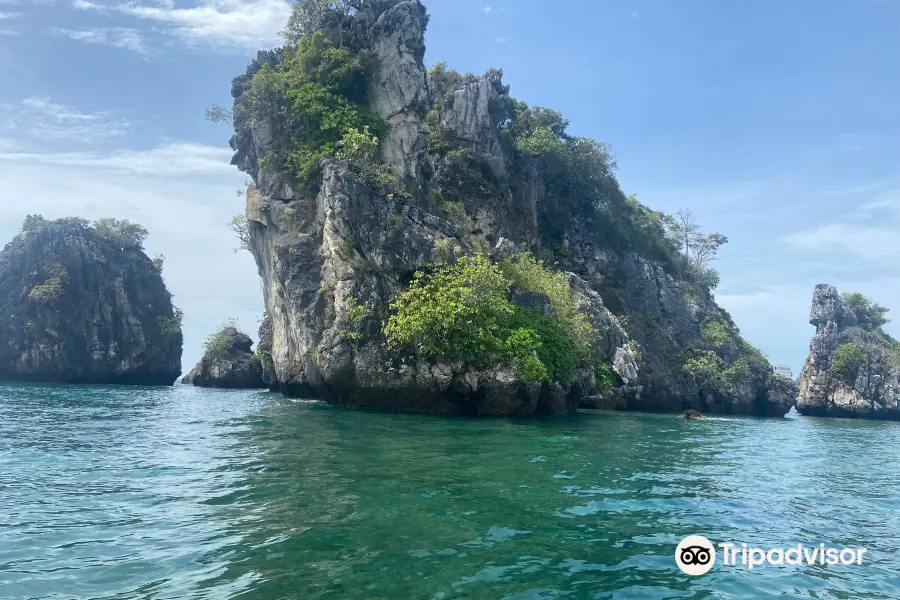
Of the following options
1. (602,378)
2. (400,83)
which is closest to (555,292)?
(602,378)

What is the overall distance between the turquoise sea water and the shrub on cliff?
10050mm

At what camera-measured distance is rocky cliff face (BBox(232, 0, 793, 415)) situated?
31969 mm

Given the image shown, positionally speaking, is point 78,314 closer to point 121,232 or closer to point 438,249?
point 121,232

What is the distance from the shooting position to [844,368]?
63125 mm

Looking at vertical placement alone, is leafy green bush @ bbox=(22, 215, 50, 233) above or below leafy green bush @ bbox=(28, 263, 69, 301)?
above

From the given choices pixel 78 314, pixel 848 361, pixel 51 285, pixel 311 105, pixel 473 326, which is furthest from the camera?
pixel 848 361

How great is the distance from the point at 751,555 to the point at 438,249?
1005 inches

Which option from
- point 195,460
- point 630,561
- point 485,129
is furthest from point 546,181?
point 630,561

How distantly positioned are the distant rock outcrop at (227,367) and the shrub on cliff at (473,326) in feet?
121

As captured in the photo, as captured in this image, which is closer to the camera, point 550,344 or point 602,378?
point 550,344

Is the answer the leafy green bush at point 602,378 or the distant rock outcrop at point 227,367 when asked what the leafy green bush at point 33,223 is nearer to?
the distant rock outcrop at point 227,367

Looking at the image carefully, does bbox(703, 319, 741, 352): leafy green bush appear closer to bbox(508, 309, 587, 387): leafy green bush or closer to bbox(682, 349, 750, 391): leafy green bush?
bbox(682, 349, 750, 391): leafy green bush

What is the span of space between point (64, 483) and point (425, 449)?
9197 mm

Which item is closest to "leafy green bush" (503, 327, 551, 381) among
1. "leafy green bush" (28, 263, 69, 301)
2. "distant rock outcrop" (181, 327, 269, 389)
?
"distant rock outcrop" (181, 327, 269, 389)
